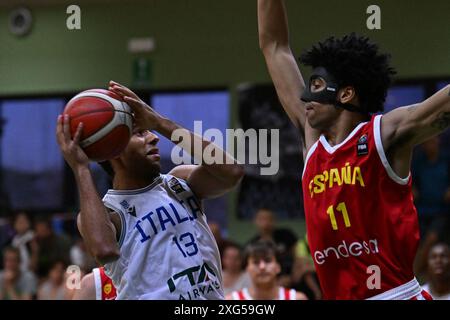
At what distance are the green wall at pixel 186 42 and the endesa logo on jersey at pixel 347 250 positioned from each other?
602 cm

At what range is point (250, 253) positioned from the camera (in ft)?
27.4

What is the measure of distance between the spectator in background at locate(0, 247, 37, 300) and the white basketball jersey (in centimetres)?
620

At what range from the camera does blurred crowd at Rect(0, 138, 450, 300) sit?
30.5 ft

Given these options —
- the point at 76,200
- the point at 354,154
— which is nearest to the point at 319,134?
the point at 354,154

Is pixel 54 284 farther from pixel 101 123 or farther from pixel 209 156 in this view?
pixel 101 123

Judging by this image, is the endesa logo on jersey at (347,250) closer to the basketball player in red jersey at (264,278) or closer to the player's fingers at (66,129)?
the player's fingers at (66,129)

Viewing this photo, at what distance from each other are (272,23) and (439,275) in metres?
3.94

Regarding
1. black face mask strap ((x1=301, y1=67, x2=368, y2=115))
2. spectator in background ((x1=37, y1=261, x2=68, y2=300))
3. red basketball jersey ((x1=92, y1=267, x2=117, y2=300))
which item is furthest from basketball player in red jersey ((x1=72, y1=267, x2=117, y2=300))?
spectator in background ((x1=37, y1=261, x2=68, y2=300))

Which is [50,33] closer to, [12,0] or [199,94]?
[12,0]

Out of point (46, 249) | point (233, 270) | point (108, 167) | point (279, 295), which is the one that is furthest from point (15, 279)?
point (108, 167)

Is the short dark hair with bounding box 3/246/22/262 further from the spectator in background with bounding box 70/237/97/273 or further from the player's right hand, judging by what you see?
the player's right hand

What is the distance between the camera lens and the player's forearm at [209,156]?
496cm

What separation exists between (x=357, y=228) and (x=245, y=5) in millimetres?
7569

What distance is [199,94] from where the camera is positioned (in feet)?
41.5
